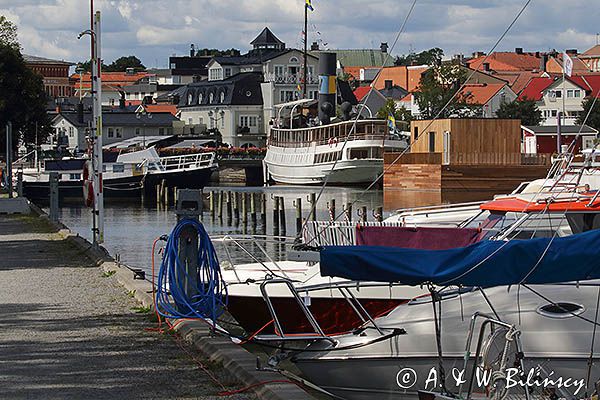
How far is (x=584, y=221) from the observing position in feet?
55.6

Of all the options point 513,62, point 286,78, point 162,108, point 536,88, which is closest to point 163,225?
point 286,78

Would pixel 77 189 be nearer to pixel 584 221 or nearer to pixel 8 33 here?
pixel 8 33

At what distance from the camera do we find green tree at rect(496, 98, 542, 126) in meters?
120

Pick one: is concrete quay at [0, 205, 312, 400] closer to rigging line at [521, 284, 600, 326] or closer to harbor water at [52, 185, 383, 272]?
rigging line at [521, 284, 600, 326]

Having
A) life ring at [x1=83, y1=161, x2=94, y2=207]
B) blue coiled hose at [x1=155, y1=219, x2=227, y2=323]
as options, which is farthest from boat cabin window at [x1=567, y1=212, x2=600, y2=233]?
life ring at [x1=83, y1=161, x2=94, y2=207]

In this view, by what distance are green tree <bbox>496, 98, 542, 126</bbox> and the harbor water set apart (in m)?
39.5

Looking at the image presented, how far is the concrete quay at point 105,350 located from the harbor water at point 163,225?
411 centimetres

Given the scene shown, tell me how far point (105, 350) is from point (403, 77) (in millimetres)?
170023

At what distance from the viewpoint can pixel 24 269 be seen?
22.0 m

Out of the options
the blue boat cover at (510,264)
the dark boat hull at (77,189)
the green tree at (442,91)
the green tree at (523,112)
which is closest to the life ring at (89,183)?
the blue boat cover at (510,264)

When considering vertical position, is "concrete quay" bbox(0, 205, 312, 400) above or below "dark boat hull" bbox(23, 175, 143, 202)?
above

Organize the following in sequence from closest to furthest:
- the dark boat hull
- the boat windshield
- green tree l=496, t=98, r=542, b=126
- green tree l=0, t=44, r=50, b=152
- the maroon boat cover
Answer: the maroon boat cover < the boat windshield < green tree l=0, t=44, r=50, b=152 < the dark boat hull < green tree l=496, t=98, r=542, b=126

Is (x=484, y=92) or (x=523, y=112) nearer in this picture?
(x=523, y=112)

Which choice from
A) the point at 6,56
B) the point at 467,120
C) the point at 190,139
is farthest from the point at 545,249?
the point at 190,139
